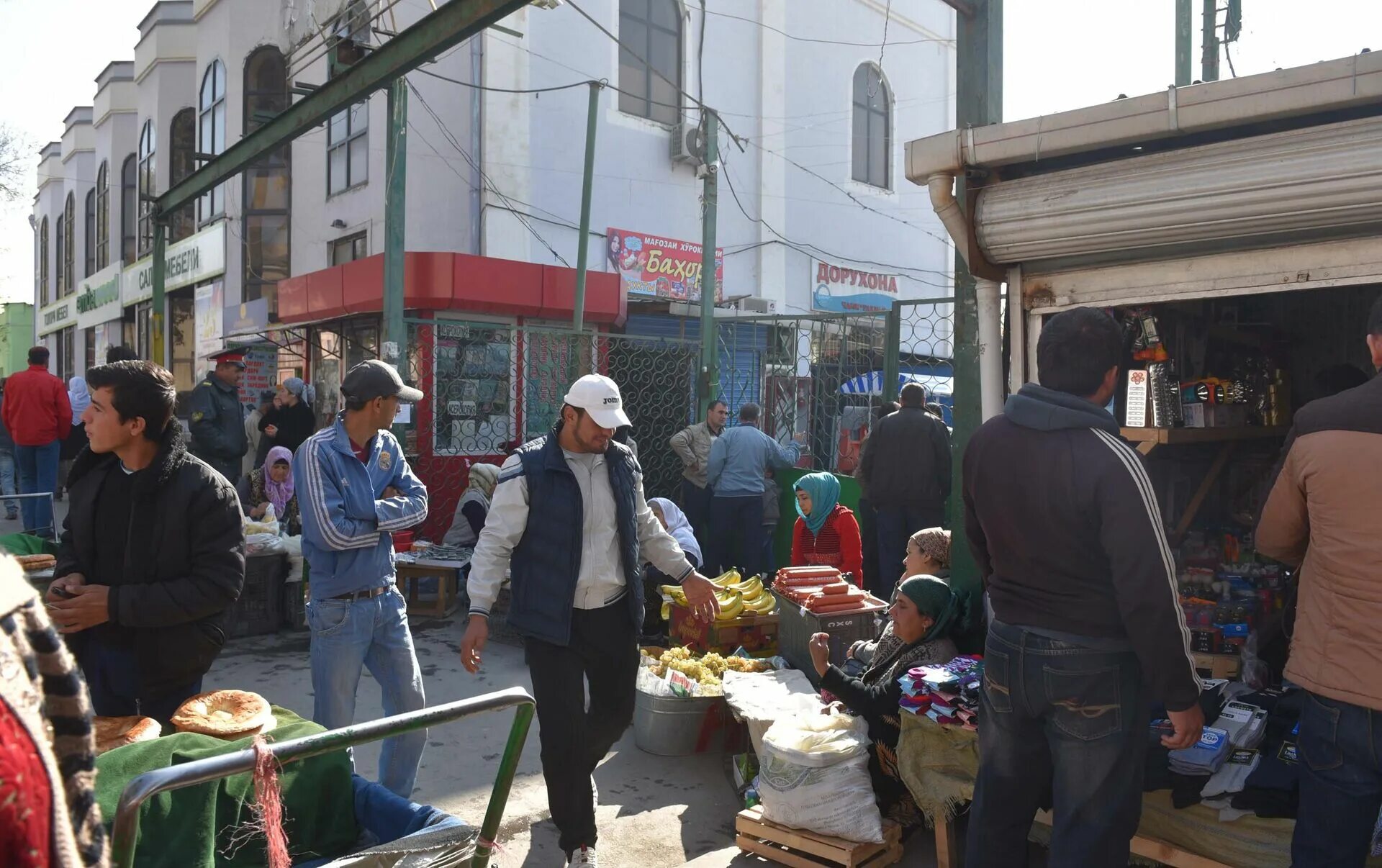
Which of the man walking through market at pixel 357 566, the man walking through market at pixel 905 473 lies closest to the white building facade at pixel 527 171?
the man walking through market at pixel 905 473

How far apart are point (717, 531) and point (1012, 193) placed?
5601 millimetres

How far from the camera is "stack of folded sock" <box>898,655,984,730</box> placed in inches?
143

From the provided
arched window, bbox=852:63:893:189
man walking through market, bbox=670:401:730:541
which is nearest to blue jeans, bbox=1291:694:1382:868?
man walking through market, bbox=670:401:730:541

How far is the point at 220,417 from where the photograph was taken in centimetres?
898

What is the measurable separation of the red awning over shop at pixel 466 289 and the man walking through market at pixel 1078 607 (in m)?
9.02

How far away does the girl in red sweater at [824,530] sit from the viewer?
667 centimetres

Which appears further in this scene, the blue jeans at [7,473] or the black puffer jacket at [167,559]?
the blue jeans at [7,473]

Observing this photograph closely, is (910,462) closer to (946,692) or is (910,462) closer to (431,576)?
(431,576)

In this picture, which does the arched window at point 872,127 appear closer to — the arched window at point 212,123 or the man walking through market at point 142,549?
the arched window at point 212,123

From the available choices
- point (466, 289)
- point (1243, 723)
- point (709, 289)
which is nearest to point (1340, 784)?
point (1243, 723)

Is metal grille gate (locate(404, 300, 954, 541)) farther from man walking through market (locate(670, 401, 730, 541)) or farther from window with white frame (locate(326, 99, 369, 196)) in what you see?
window with white frame (locate(326, 99, 369, 196))

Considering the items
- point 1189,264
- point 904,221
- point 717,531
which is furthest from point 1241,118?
point 904,221

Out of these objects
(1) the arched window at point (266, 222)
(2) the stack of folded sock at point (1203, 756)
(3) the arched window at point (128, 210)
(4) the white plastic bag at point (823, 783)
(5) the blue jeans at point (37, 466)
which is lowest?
(4) the white plastic bag at point (823, 783)

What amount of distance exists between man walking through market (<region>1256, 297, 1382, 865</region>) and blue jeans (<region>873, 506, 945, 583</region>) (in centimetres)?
515
